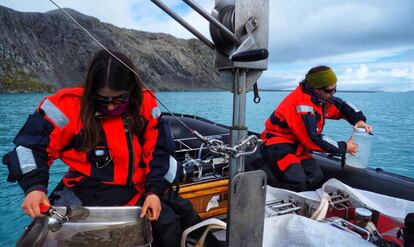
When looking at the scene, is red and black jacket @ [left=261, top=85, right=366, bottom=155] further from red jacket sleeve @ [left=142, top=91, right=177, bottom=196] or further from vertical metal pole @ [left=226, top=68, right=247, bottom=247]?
vertical metal pole @ [left=226, top=68, right=247, bottom=247]

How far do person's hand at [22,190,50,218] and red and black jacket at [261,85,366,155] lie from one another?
6.56 feet

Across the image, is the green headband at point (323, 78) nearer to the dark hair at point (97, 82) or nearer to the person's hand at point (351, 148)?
the person's hand at point (351, 148)

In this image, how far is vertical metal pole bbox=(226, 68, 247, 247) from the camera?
3.39ft

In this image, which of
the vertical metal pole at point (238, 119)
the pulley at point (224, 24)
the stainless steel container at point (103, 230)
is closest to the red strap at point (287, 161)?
the stainless steel container at point (103, 230)

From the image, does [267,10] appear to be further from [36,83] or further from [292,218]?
[36,83]

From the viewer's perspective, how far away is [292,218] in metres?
1.50

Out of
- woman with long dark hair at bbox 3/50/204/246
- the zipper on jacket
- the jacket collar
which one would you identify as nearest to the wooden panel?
woman with long dark hair at bbox 3/50/204/246

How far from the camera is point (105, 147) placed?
1.64 metres

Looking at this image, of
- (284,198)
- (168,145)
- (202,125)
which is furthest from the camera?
(202,125)

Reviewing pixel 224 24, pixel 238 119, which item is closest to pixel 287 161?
pixel 238 119

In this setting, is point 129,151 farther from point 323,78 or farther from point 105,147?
point 323,78

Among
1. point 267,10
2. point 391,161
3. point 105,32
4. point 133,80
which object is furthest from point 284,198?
point 391,161

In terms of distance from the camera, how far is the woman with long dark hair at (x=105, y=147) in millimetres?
1469

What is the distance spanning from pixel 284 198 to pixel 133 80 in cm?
139
